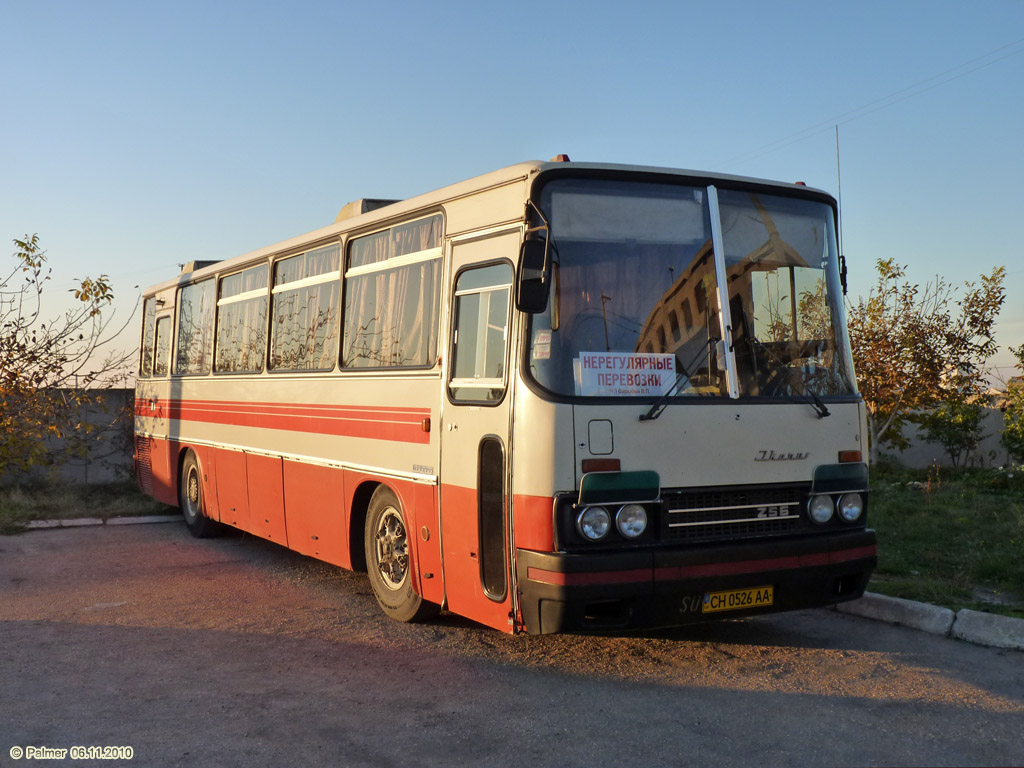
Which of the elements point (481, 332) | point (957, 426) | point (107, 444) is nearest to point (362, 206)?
point (481, 332)

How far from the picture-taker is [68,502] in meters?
14.9

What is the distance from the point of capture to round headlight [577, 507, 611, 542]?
5.79m

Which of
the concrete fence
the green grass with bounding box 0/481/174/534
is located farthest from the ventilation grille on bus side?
the concrete fence

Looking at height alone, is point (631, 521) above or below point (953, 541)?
above

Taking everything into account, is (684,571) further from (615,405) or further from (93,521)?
(93,521)

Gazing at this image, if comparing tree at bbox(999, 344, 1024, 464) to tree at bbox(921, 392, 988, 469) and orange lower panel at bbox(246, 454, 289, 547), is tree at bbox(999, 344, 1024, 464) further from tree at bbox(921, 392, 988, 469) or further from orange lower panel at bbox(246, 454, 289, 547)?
orange lower panel at bbox(246, 454, 289, 547)

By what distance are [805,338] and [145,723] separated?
4.66 meters

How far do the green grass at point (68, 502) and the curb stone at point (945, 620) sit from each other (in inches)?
412

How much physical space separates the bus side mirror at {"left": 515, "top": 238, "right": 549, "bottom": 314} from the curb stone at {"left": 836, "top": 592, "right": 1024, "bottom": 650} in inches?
151

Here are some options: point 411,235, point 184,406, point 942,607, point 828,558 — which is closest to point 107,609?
point 411,235

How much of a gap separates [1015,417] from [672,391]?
1379 centimetres

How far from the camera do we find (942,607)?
7305 mm

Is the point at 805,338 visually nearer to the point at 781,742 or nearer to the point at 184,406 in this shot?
the point at 781,742

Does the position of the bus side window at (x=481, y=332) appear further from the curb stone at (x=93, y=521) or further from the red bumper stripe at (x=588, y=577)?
the curb stone at (x=93, y=521)
